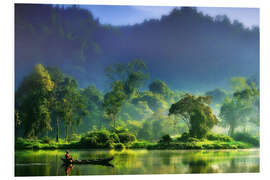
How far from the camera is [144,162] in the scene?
1276 cm

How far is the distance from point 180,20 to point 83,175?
5.93 meters

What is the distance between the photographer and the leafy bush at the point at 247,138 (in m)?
14.9

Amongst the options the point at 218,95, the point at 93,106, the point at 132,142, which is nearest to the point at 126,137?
the point at 132,142

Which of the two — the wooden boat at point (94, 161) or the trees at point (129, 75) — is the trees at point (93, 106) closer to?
the trees at point (129, 75)

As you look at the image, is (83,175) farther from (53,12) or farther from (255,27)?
(255,27)

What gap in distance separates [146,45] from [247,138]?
4334 mm

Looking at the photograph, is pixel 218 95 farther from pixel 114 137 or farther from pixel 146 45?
pixel 114 137

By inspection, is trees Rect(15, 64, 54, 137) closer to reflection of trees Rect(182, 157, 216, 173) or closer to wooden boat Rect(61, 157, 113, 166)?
wooden boat Rect(61, 157, 113, 166)

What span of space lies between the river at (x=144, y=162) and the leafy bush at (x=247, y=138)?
24 cm

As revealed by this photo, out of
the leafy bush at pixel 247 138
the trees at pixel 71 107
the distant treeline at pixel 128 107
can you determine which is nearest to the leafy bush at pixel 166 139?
the distant treeline at pixel 128 107

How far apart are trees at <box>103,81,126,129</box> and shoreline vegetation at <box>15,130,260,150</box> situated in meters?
0.60

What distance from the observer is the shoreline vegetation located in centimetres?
1411

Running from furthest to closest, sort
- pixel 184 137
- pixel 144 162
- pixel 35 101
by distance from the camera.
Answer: pixel 184 137 → pixel 35 101 → pixel 144 162
